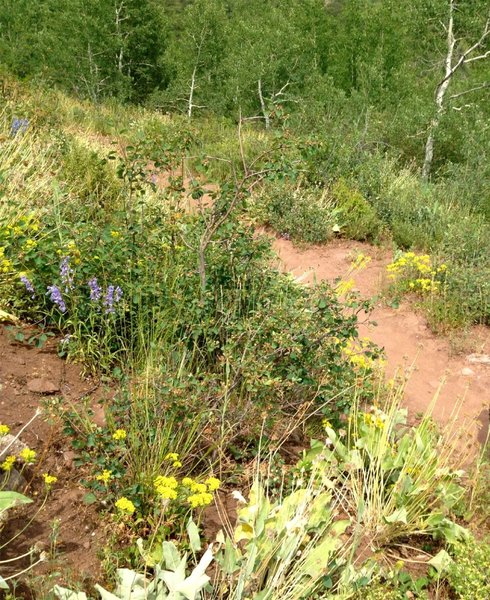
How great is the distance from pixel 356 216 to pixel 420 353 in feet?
10.2

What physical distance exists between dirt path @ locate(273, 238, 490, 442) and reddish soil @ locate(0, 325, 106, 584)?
191 cm

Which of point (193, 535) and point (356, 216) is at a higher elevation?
point (193, 535)

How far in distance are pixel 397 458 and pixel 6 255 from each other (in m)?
2.66

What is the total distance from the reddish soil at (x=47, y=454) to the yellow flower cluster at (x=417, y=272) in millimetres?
3966

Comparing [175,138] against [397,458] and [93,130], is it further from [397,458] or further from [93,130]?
[93,130]

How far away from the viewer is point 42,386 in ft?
10.5

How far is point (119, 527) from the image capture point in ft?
7.77

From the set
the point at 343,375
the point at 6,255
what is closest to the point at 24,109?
the point at 6,255

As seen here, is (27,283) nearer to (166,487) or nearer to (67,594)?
(166,487)

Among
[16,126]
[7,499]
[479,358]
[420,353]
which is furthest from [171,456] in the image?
[16,126]

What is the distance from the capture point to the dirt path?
182 inches

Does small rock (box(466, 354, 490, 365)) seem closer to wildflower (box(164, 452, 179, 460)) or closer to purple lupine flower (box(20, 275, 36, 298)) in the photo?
wildflower (box(164, 452, 179, 460))

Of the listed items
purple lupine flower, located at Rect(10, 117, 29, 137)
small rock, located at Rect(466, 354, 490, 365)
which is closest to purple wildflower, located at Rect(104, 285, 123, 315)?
small rock, located at Rect(466, 354, 490, 365)

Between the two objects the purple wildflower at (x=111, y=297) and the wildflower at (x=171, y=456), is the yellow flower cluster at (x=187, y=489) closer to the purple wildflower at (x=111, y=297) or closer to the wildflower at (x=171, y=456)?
the wildflower at (x=171, y=456)
